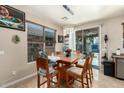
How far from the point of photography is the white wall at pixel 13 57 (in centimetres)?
289

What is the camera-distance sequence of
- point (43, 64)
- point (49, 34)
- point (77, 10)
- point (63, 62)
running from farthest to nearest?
point (49, 34) → point (77, 10) → point (63, 62) → point (43, 64)

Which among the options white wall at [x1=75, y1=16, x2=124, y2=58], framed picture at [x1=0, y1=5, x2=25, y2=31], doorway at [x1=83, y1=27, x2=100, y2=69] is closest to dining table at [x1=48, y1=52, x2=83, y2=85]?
framed picture at [x1=0, y1=5, x2=25, y2=31]

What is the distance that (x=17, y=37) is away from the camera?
3.27m

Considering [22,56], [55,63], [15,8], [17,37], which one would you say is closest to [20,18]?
[15,8]

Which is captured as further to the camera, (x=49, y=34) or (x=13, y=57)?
(x=49, y=34)

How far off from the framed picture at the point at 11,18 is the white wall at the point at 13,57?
0.14m

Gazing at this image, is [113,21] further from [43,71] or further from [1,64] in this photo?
[1,64]

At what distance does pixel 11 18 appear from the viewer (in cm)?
309

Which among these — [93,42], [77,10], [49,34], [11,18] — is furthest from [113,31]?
[11,18]

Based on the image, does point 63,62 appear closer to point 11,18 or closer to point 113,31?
point 11,18

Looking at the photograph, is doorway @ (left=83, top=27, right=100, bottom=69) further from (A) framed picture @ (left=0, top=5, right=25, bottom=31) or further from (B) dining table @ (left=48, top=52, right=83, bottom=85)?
(A) framed picture @ (left=0, top=5, right=25, bottom=31)

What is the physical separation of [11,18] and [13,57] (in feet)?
3.65

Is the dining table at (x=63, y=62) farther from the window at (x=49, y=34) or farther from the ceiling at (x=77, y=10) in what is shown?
the window at (x=49, y=34)

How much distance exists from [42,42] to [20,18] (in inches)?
59.2
